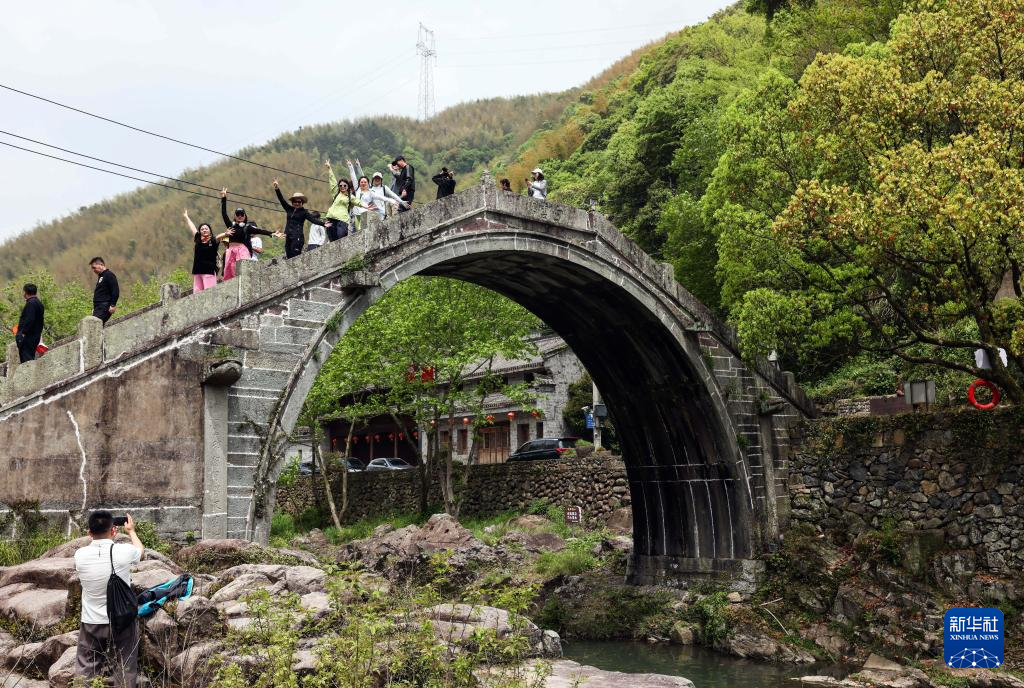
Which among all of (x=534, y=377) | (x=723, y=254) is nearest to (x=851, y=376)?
(x=723, y=254)

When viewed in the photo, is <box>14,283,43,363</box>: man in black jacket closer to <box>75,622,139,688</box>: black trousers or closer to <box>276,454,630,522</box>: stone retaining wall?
<box>75,622,139,688</box>: black trousers

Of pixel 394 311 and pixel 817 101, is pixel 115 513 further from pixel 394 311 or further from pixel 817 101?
pixel 394 311

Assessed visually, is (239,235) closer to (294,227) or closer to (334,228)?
(294,227)

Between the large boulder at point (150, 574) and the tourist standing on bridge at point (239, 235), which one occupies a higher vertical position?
the tourist standing on bridge at point (239, 235)

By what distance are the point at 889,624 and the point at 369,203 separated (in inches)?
481

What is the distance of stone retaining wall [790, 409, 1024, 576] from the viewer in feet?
57.4

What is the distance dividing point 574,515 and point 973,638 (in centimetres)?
1377

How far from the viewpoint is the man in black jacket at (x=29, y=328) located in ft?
44.2

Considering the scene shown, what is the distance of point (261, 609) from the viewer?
27.4ft

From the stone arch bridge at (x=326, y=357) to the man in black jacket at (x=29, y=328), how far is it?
185 millimetres

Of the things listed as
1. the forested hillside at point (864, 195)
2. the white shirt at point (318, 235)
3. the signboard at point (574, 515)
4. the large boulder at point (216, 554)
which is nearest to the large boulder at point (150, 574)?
the large boulder at point (216, 554)

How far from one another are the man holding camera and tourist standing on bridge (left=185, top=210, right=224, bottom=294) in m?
6.59

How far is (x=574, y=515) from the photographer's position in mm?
28969

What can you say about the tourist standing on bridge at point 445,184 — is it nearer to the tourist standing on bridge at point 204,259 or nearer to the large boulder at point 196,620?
the tourist standing on bridge at point 204,259
